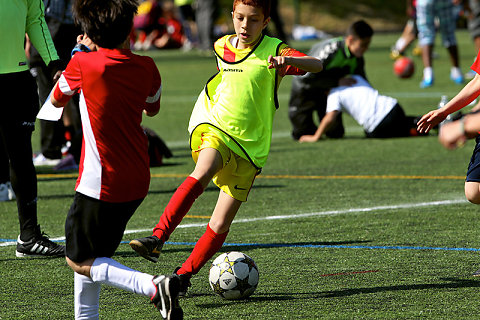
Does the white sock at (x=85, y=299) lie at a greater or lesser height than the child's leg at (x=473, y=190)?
lesser

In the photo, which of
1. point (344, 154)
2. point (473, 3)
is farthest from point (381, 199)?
point (473, 3)

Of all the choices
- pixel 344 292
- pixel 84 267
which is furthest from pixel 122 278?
pixel 344 292

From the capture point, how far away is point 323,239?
6773 millimetres

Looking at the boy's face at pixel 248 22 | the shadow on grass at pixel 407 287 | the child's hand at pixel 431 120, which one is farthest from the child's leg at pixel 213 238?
the child's hand at pixel 431 120

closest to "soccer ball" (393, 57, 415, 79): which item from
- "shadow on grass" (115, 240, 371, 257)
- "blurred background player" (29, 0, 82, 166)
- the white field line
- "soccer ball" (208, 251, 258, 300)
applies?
"blurred background player" (29, 0, 82, 166)

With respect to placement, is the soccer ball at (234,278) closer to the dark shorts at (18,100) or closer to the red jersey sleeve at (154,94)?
the red jersey sleeve at (154,94)

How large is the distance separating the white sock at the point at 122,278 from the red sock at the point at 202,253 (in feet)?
3.42

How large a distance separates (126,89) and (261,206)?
4077mm

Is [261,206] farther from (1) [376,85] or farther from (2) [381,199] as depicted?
(1) [376,85]

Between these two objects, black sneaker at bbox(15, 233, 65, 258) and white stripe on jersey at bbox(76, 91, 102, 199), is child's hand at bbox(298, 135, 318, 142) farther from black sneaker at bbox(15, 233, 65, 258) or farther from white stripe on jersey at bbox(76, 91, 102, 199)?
white stripe on jersey at bbox(76, 91, 102, 199)

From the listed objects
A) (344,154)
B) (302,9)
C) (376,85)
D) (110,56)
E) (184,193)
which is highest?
(110,56)

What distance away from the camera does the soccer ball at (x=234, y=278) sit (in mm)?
5184

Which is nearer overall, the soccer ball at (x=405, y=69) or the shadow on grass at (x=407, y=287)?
the shadow on grass at (x=407, y=287)

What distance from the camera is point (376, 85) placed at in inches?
737
